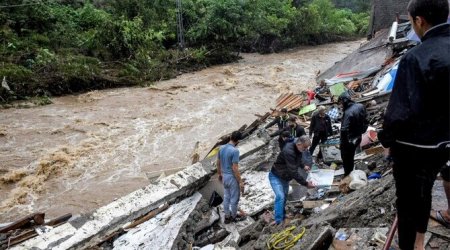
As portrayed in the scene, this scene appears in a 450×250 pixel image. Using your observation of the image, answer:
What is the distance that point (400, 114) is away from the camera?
2.20 m

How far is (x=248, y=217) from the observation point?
6.26m

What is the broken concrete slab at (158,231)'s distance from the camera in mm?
5215

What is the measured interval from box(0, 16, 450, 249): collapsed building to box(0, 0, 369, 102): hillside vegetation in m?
11.7

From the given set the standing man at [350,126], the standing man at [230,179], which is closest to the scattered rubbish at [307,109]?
the standing man at [350,126]

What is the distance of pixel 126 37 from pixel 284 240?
1812 centimetres

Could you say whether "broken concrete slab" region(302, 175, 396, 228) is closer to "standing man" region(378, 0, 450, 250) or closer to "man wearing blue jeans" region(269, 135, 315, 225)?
"man wearing blue jeans" region(269, 135, 315, 225)

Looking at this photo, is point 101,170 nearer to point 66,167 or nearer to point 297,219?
point 66,167

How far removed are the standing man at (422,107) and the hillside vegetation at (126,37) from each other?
1634 centimetres

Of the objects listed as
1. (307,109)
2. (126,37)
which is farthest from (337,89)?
(126,37)

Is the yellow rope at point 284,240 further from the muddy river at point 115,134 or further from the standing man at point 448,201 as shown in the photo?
the muddy river at point 115,134

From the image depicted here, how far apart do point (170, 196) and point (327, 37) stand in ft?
88.6

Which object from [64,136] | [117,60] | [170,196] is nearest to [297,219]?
[170,196]

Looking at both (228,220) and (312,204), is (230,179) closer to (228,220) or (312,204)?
(228,220)

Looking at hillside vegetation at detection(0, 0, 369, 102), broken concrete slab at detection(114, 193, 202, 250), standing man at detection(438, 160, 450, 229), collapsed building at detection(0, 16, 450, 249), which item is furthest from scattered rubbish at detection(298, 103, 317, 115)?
hillside vegetation at detection(0, 0, 369, 102)
